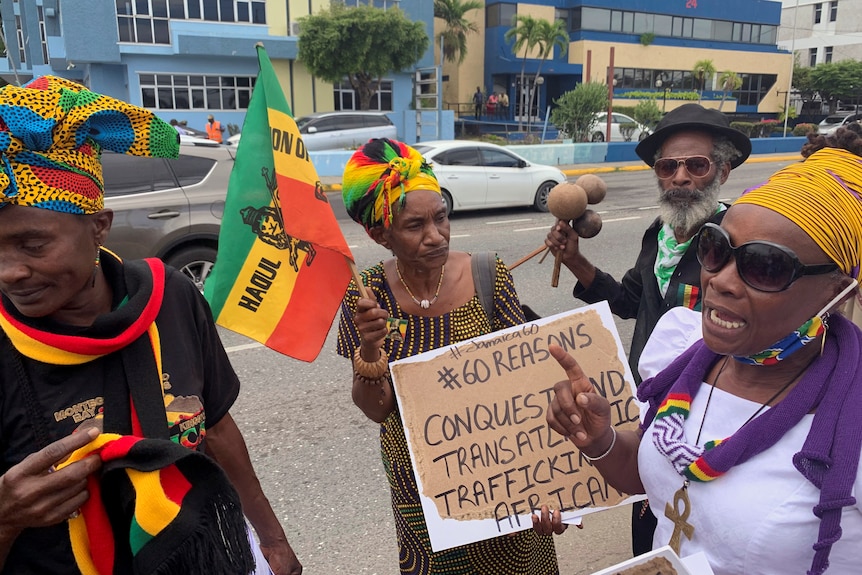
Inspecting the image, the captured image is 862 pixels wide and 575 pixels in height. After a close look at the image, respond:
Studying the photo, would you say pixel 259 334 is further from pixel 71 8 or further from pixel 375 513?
pixel 71 8

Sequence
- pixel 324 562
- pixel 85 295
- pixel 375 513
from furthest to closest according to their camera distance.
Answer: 1. pixel 375 513
2. pixel 324 562
3. pixel 85 295

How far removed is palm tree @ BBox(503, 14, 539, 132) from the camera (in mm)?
36750

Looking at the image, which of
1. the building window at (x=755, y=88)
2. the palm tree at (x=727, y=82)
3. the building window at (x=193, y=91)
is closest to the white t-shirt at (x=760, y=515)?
the building window at (x=193, y=91)

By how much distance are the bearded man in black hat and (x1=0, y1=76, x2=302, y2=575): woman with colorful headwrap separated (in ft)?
5.17

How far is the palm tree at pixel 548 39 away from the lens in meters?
36.8

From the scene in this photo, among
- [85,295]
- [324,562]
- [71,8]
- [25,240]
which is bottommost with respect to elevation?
[324,562]

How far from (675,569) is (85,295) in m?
1.47

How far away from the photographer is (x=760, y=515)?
1292 millimetres

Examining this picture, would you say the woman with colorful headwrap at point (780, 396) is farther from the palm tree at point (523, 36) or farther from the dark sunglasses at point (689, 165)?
the palm tree at point (523, 36)

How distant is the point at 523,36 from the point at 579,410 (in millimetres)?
38970

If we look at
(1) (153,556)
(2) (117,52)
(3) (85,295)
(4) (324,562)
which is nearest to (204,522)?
(1) (153,556)

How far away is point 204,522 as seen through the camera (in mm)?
1413

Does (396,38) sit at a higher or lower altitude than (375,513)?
higher

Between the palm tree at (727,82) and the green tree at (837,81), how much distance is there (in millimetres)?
7737
